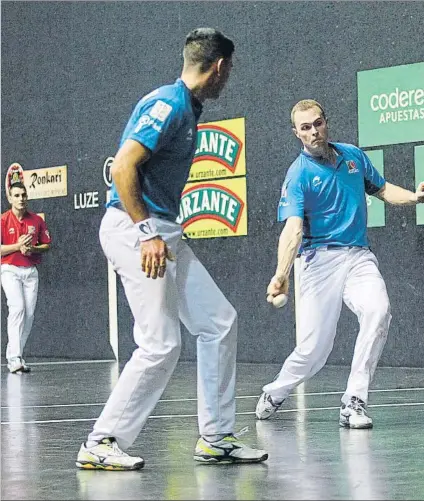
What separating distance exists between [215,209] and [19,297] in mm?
2061

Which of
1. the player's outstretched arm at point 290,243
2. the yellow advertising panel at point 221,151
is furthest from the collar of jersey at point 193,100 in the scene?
the yellow advertising panel at point 221,151

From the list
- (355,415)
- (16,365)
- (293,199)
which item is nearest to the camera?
(355,415)

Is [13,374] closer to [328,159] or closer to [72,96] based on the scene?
[72,96]

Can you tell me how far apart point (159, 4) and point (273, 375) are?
4.52 metres

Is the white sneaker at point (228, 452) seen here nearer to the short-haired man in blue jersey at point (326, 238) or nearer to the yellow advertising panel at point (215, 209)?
the short-haired man in blue jersey at point (326, 238)

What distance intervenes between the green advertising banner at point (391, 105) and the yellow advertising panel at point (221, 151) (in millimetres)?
1446

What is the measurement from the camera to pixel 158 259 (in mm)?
4859

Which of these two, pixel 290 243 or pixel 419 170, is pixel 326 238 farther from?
pixel 419 170

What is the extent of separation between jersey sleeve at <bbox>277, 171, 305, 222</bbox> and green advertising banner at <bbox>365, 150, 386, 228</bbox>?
4617 millimetres

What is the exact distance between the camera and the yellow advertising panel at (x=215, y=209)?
12.7 m

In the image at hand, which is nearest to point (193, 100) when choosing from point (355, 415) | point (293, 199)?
point (293, 199)

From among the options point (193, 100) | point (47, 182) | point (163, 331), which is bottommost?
point (163, 331)

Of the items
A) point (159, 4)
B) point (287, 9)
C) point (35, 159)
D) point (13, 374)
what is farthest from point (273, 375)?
point (35, 159)

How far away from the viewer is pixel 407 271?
36.9 ft
